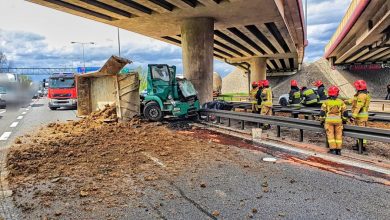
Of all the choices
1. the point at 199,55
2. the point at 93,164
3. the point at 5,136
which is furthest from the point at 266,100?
the point at 5,136

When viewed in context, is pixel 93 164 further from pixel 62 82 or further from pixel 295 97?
pixel 62 82

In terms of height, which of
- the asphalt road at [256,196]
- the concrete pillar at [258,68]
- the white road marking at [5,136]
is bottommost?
the asphalt road at [256,196]

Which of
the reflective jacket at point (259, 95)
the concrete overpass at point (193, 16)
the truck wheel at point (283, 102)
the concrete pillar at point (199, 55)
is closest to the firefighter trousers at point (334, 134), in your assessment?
the reflective jacket at point (259, 95)

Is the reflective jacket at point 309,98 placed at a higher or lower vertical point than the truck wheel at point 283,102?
higher

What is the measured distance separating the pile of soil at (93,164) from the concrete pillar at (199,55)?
17.1 ft

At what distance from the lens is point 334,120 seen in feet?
24.8

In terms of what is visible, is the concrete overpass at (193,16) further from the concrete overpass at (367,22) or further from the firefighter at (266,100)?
the firefighter at (266,100)

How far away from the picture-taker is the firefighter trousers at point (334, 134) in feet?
24.4

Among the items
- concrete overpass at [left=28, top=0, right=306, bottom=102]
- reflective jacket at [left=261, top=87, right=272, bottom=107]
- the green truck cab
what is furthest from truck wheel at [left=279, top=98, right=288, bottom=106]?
the green truck cab

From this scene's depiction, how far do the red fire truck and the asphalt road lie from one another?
18064 mm

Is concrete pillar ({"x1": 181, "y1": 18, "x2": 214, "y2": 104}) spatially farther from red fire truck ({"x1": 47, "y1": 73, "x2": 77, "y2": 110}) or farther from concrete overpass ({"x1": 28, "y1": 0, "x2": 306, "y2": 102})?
red fire truck ({"x1": 47, "y1": 73, "x2": 77, "y2": 110})

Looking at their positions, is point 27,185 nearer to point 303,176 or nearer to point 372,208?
point 303,176

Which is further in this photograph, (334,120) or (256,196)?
(334,120)

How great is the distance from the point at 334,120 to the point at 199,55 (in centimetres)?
919
